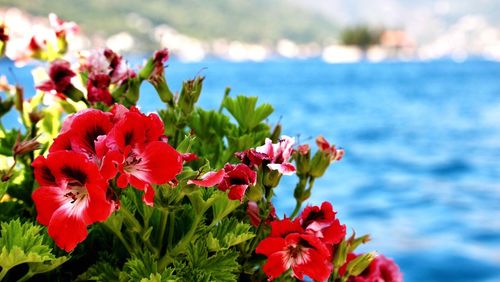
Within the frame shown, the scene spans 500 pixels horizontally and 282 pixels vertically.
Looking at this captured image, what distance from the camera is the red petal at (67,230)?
1.54 ft

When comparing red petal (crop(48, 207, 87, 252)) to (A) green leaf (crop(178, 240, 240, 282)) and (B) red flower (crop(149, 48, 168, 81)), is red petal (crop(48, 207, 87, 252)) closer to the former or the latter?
(A) green leaf (crop(178, 240, 240, 282))

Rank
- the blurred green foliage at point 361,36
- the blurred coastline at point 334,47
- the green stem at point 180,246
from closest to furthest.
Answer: the green stem at point 180,246 < the blurred green foliage at point 361,36 < the blurred coastline at point 334,47

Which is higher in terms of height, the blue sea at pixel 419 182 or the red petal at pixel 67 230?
the blue sea at pixel 419 182

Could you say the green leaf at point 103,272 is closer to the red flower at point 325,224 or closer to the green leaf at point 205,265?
the green leaf at point 205,265

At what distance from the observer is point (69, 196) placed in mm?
488

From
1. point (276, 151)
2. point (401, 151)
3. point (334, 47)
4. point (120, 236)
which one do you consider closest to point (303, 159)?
point (276, 151)

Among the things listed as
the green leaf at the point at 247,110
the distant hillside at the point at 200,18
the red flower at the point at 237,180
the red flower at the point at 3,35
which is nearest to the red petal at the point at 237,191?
the red flower at the point at 237,180

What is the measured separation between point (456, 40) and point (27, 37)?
372 feet

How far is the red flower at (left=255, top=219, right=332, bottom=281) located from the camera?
0.57m

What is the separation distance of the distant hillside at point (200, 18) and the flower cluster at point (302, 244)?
50.2 meters

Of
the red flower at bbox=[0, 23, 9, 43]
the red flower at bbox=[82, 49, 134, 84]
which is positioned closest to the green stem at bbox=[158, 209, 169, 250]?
the red flower at bbox=[82, 49, 134, 84]

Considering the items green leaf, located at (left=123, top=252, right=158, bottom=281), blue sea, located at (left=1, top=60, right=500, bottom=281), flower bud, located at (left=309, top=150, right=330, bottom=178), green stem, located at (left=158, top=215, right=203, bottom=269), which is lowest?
green leaf, located at (left=123, top=252, right=158, bottom=281)

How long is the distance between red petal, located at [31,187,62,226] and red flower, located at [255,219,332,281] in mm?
191

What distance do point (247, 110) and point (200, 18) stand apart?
7668cm
